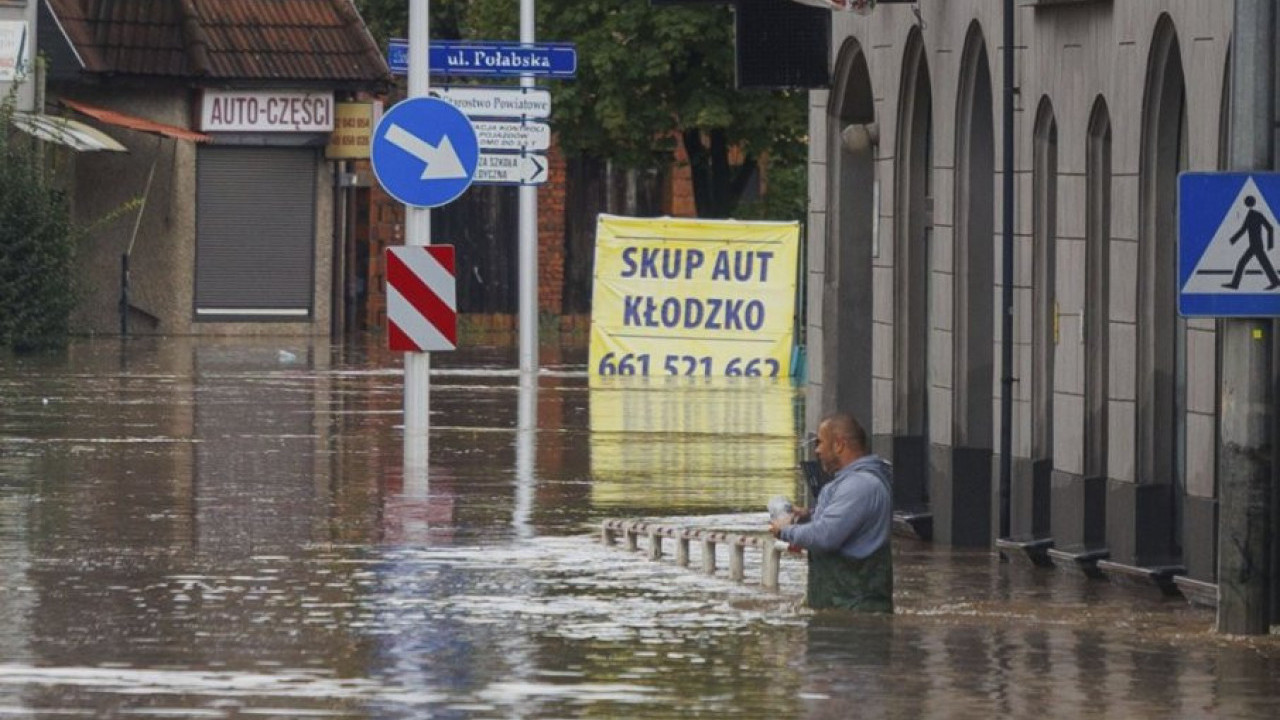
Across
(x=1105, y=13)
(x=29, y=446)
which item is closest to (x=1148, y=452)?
(x=1105, y=13)

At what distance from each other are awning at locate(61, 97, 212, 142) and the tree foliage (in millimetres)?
6083

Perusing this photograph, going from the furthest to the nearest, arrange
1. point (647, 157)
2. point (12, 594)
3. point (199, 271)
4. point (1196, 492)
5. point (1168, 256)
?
point (647, 157) < point (199, 271) < point (1168, 256) < point (1196, 492) < point (12, 594)

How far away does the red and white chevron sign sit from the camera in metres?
22.1

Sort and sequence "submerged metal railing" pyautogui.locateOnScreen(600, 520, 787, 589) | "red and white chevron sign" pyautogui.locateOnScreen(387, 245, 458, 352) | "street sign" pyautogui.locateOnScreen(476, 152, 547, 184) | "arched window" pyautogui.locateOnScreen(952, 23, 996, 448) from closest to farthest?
"submerged metal railing" pyautogui.locateOnScreen(600, 520, 787, 589) < "arched window" pyautogui.locateOnScreen(952, 23, 996, 448) < "red and white chevron sign" pyautogui.locateOnScreen(387, 245, 458, 352) < "street sign" pyautogui.locateOnScreen(476, 152, 547, 184)

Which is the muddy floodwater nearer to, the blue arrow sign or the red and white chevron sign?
the red and white chevron sign

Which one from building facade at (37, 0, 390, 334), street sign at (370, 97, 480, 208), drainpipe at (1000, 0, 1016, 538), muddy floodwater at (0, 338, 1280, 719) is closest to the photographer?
muddy floodwater at (0, 338, 1280, 719)

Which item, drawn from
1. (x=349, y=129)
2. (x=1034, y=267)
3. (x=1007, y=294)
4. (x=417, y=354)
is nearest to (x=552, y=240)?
(x=349, y=129)

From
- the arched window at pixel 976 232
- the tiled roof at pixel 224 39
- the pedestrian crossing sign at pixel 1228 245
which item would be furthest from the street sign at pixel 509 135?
the pedestrian crossing sign at pixel 1228 245

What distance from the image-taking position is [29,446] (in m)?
24.6

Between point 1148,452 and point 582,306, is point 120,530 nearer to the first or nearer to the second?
point 1148,452

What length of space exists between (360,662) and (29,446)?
12.6 metres

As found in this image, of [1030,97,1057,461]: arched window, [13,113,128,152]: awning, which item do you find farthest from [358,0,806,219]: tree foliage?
[1030,97,1057,461]: arched window

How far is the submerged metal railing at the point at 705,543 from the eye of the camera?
15914 mm

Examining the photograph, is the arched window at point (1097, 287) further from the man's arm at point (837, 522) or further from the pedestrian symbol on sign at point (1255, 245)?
the man's arm at point (837, 522)
